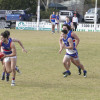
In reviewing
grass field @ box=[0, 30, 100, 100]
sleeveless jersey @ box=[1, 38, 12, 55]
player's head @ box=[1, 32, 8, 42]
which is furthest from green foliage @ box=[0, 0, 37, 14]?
player's head @ box=[1, 32, 8, 42]

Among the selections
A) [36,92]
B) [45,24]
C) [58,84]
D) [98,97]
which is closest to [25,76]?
[58,84]

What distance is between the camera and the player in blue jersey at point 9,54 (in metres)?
11.5

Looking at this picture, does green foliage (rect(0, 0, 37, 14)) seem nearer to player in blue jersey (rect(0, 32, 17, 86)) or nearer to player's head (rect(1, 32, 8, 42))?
player in blue jersey (rect(0, 32, 17, 86))

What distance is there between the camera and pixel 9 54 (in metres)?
11.8

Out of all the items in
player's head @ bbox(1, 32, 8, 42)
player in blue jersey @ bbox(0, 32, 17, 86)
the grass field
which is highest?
player's head @ bbox(1, 32, 8, 42)

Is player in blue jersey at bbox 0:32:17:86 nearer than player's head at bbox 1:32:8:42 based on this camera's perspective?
No

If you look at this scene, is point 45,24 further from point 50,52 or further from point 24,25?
point 50,52

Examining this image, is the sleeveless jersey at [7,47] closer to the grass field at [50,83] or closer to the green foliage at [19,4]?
the grass field at [50,83]

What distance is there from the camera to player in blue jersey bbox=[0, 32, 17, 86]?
11.5 meters

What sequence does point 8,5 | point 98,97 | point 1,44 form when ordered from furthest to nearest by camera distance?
point 8,5 → point 1,44 → point 98,97

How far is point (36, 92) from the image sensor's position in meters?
10.8

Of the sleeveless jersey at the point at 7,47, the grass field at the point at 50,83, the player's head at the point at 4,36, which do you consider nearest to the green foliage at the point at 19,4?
the grass field at the point at 50,83

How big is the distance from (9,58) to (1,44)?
456mm

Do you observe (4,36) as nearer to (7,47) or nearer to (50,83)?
(7,47)
